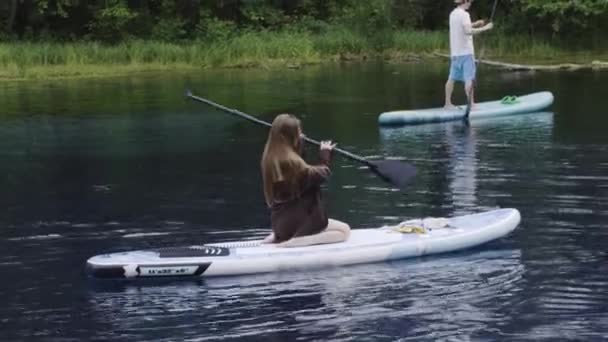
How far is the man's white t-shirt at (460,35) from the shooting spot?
1628 centimetres

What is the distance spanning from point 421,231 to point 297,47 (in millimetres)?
25216

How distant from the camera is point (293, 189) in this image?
309 inches

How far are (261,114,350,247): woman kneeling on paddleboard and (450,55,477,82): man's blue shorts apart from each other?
346 inches

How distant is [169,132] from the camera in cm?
1658

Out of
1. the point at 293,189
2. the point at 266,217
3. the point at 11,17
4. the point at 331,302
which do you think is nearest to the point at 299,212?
the point at 293,189

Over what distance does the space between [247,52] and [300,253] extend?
2542 centimetres

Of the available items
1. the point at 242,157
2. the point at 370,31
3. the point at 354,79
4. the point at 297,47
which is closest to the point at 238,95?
the point at 354,79

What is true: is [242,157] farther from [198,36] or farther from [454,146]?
[198,36]

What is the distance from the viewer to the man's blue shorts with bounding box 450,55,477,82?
1642cm

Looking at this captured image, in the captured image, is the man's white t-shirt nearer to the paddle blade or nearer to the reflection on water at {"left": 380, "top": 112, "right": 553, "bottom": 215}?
the reflection on water at {"left": 380, "top": 112, "right": 553, "bottom": 215}

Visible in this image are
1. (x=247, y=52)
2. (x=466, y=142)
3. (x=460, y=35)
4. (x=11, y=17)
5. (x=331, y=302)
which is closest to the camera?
(x=331, y=302)

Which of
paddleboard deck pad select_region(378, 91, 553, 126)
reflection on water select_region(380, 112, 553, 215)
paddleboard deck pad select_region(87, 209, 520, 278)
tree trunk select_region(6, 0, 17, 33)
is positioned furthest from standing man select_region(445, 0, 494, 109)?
tree trunk select_region(6, 0, 17, 33)

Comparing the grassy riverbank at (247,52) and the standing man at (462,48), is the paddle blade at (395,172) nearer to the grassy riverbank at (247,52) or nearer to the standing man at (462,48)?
the standing man at (462,48)

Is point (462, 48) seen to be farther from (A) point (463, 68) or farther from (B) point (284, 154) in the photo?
(B) point (284, 154)
